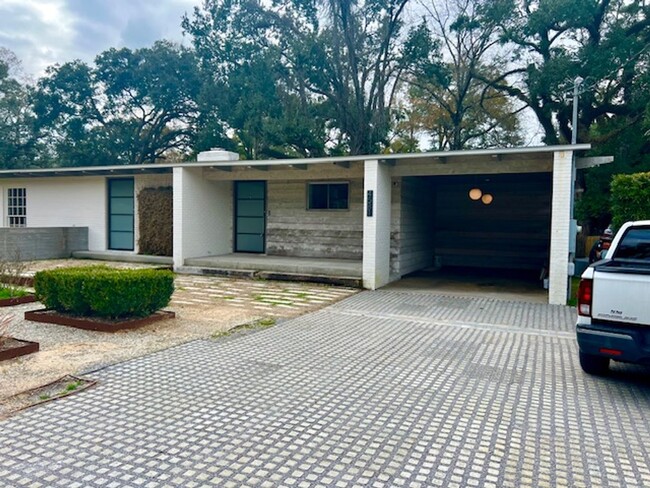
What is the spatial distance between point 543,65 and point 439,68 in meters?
3.92

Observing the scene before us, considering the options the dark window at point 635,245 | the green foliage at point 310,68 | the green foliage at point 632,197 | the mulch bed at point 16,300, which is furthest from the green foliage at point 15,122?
the dark window at point 635,245

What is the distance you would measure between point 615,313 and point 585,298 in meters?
0.26

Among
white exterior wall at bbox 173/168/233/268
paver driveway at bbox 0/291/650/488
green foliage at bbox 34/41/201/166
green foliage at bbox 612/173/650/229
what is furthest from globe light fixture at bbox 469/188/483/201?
green foliage at bbox 34/41/201/166

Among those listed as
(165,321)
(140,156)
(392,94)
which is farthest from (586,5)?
(140,156)

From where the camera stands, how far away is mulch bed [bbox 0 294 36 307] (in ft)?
23.6

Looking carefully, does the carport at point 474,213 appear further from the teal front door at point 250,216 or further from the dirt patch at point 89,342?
the dirt patch at point 89,342

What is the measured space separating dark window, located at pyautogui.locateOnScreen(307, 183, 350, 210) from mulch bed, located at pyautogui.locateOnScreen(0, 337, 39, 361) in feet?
28.2

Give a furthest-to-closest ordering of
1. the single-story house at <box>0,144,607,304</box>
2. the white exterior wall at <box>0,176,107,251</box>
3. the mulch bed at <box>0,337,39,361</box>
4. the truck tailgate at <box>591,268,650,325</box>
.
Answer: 1. the white exterior wall at <box>0,176,107,251</box>
2. the single-story house at <box>0,144,607,304</box>
3. the mulch bed at <box>0,337,39,361</box>
4. the truck tailgate at <box>591,268,650,325</box>

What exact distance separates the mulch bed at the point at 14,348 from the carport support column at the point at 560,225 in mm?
7962

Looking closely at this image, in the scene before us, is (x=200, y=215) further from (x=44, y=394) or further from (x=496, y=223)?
(x=44, y=394)

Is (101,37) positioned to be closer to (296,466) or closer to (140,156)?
(140,156)

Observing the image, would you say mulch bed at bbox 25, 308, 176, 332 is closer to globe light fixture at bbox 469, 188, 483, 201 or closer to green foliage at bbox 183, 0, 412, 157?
globe light fixture at bbox 469, 188, 483, 201

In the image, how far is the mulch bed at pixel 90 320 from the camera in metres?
5.73

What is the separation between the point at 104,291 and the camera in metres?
5.75
